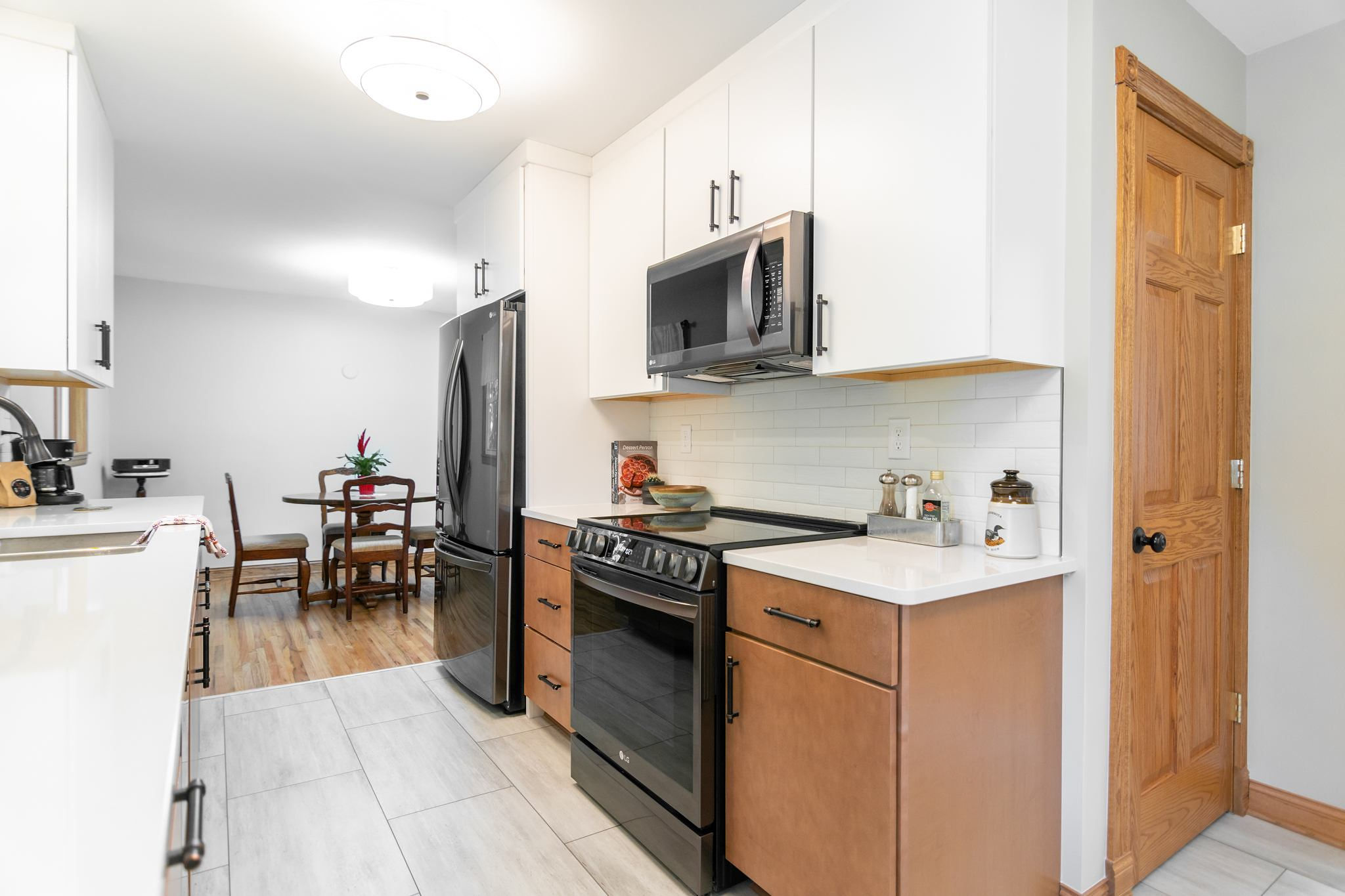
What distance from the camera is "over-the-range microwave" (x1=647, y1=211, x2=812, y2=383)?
2.02 meters

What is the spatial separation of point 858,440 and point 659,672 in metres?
1.01

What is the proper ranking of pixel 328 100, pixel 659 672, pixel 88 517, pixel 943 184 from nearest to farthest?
pixel 943 184 → pixel 659 672 → pixel 88 517 → pixel 328 100

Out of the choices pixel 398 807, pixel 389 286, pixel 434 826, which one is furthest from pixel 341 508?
pixel 434 826

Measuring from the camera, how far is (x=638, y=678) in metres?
2.06

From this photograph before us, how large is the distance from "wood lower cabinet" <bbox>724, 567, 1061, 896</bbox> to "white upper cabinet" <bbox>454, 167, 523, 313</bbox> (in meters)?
2.00

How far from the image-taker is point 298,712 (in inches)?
119

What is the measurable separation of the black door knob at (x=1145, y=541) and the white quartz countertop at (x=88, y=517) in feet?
9.56

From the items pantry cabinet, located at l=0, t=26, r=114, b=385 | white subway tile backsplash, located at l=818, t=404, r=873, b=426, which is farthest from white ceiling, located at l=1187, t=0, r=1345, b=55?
pantry cabinet, located at l=0, t=26, r=114, b=385

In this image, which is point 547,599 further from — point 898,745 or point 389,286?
point 389,286

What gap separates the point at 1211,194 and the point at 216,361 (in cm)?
693

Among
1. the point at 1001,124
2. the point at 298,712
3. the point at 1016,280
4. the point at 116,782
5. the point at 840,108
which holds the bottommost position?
the point at 298,712

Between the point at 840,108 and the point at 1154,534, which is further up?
the point at 840,108

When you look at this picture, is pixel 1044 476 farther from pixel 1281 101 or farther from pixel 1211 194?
pixel 1281 101

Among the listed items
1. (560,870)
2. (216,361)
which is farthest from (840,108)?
(216,361)
